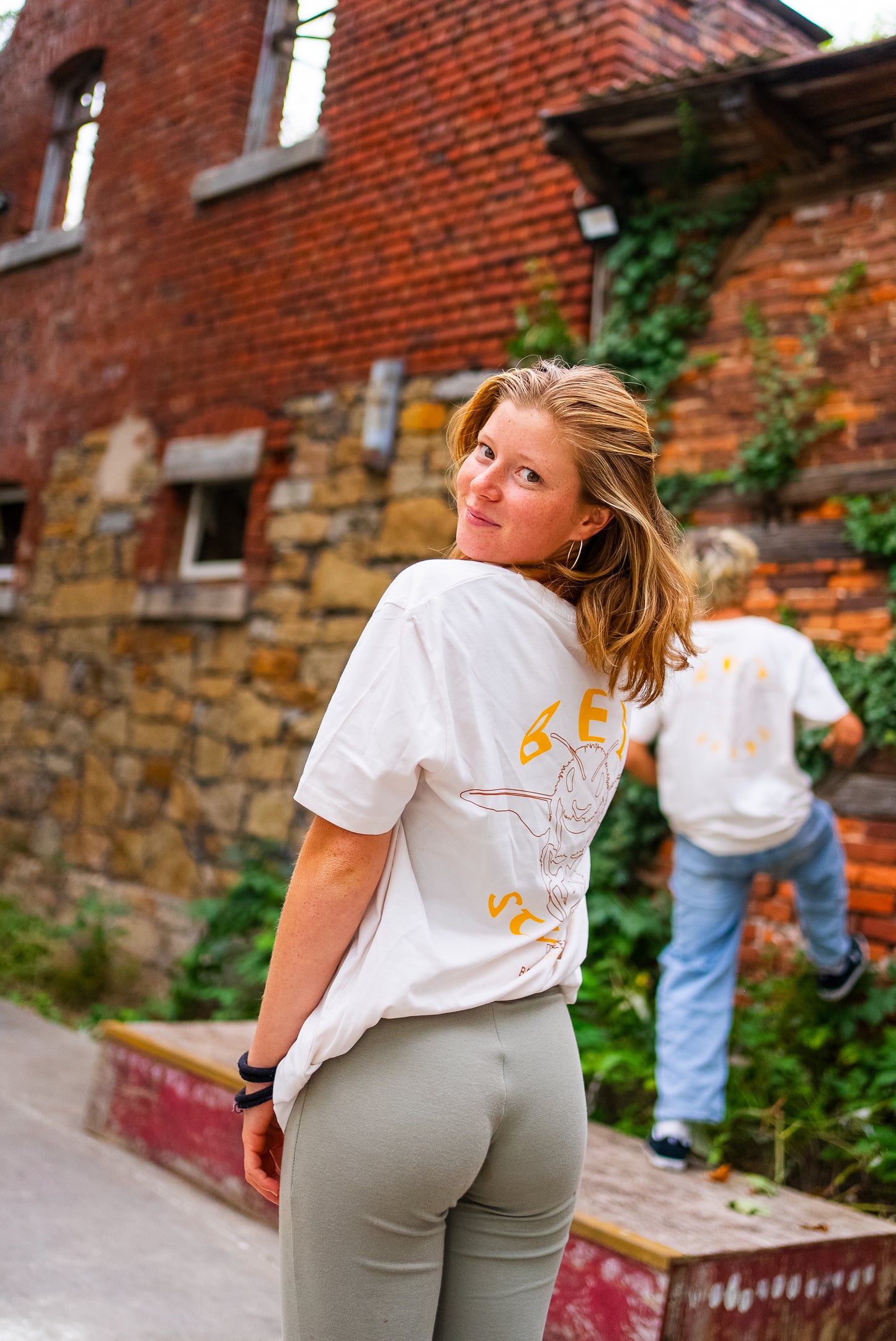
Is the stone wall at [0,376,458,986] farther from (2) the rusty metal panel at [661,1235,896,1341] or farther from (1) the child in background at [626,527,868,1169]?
(2) the rusty metal panel at [661,1235,896,1341]

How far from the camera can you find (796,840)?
11.8ft

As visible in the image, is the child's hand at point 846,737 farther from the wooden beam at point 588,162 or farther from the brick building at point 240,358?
the wooden beam at point 588,162

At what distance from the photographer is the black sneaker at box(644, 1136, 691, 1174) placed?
3.27 metres

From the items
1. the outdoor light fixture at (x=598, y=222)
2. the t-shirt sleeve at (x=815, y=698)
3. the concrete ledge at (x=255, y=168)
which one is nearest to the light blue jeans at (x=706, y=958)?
the t-shirt sleeve at (x=815, y=698)

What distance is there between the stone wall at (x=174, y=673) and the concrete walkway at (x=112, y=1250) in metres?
2.53

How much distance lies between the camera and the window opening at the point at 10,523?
931 centimetres

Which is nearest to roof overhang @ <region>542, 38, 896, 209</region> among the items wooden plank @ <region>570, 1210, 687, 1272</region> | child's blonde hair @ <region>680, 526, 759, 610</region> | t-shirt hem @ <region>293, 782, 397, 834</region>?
child's blonde hair @ <region>680, 526, 759, 610</region>

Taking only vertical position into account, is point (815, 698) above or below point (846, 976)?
above

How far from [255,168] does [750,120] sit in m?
3.63

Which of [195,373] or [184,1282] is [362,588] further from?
[184,1282]

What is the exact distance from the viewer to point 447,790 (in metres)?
1.33

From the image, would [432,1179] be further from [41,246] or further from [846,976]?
[41,246]

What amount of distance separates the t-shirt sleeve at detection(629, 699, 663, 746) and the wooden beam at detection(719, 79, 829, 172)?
2.45 meters

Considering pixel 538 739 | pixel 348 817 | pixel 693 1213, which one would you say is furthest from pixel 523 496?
pixel 693 1213
